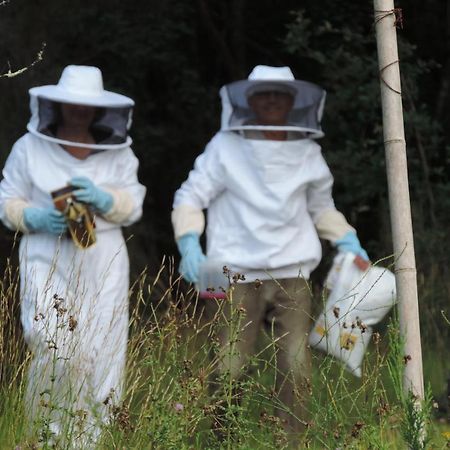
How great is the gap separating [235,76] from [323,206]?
6348 millimetres

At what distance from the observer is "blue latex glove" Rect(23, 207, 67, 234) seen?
6.78 m

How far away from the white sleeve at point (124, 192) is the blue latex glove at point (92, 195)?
5 centimetres

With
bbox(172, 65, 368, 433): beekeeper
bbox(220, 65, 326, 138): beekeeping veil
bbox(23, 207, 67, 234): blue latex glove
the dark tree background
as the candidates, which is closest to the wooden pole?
bbox(172, 65, 368, 433): beekeeper

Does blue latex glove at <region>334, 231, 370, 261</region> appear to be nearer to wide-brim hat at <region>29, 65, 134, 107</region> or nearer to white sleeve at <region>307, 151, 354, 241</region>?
white sleeve at <region>307, 151, 354, 241</region>

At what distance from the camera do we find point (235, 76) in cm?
1315

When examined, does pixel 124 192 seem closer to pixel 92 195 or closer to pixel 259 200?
pixel 92 195

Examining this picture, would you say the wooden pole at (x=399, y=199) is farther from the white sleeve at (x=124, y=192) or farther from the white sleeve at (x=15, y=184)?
the white sleeve at (x=15, y=184)

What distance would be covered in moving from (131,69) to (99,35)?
0.45 m

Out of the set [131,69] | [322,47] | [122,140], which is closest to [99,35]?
[131,69]

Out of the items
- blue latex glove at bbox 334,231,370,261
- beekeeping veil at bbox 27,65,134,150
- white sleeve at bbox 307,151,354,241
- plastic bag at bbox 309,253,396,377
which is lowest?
plastic bag at bbox 309,253,396,377

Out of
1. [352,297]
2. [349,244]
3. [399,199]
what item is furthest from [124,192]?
[399,199]

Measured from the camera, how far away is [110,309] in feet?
22.9

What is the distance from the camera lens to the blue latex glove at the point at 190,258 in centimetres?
657

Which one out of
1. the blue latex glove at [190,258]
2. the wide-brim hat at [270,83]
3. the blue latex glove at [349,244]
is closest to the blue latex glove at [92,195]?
the blue latex glove at [190,258]
